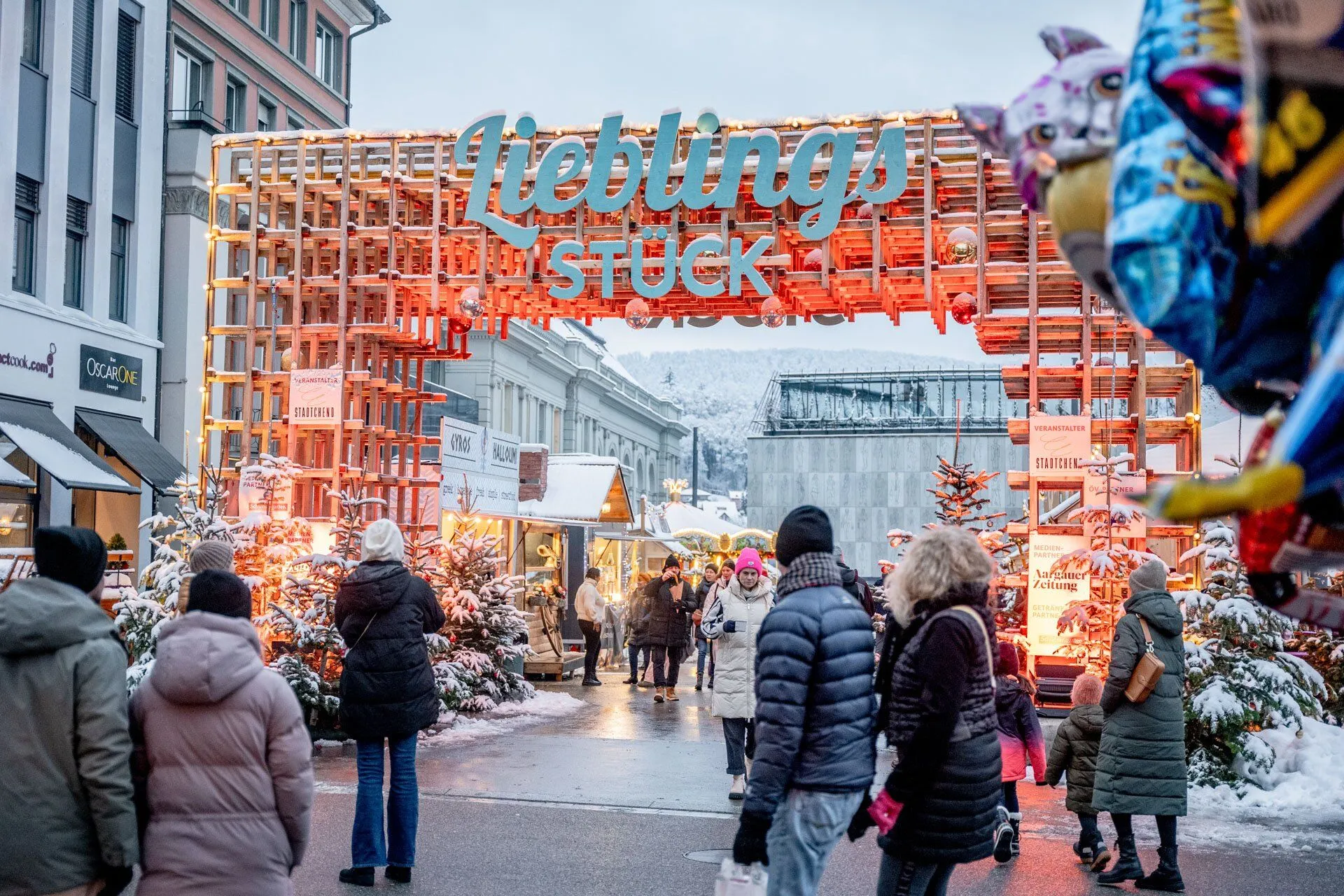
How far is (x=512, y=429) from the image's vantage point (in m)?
45.2

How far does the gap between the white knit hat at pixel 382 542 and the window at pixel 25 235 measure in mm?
15793

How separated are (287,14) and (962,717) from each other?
3011cm

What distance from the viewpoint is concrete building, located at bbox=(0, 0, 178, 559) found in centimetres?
1964

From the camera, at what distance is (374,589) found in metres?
6.95

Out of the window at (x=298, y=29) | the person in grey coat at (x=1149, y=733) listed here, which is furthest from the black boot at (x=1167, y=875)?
Answer: the window at (x=298, y=29)

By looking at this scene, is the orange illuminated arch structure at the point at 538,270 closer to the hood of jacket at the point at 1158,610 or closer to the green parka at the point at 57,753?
the hood of jacket at the point at 1158,610

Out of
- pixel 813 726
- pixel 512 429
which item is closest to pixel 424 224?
pixel 813 726

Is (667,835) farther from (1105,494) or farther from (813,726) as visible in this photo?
(1105,494)

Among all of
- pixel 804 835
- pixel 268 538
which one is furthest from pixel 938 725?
pixel 268 538

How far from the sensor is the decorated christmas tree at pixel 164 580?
39.2 feet

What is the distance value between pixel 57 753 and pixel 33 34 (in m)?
19.9

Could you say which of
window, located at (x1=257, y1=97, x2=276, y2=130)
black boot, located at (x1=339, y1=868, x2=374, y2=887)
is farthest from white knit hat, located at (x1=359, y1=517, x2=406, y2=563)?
window, located at (x1=257, y1=97, x2=276, y2=130)

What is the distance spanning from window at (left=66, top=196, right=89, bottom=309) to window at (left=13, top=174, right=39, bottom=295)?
85 cm

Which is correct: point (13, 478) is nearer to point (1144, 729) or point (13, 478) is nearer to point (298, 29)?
point (1144, 729)
